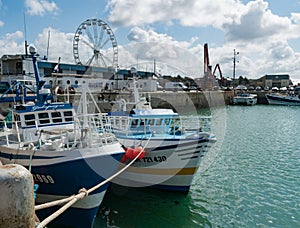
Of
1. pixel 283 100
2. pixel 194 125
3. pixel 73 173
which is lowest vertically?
pixel 73 173

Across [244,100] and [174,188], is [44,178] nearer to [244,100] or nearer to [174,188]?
[174,188]

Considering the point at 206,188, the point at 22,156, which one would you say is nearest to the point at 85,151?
the point at 22,156

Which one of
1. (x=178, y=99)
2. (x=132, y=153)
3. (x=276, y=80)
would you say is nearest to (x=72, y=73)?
(x=178, y=99)

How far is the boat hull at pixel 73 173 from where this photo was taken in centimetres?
782

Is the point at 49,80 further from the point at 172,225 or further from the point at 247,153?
the point at 172,225

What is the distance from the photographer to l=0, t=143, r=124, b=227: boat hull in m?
7.82

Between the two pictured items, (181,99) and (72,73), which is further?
(72,73)

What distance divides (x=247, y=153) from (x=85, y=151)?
12.6 meters

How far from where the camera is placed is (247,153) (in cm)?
1727

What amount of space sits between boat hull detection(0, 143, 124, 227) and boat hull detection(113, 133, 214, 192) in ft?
8.75

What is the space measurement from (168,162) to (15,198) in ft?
27.8

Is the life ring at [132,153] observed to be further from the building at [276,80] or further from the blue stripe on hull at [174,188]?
the building at [276,80]

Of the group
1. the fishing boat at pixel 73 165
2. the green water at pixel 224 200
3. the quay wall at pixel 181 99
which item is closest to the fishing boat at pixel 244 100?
the quay wall at pixel 181 99

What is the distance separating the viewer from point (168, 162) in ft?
35.6
